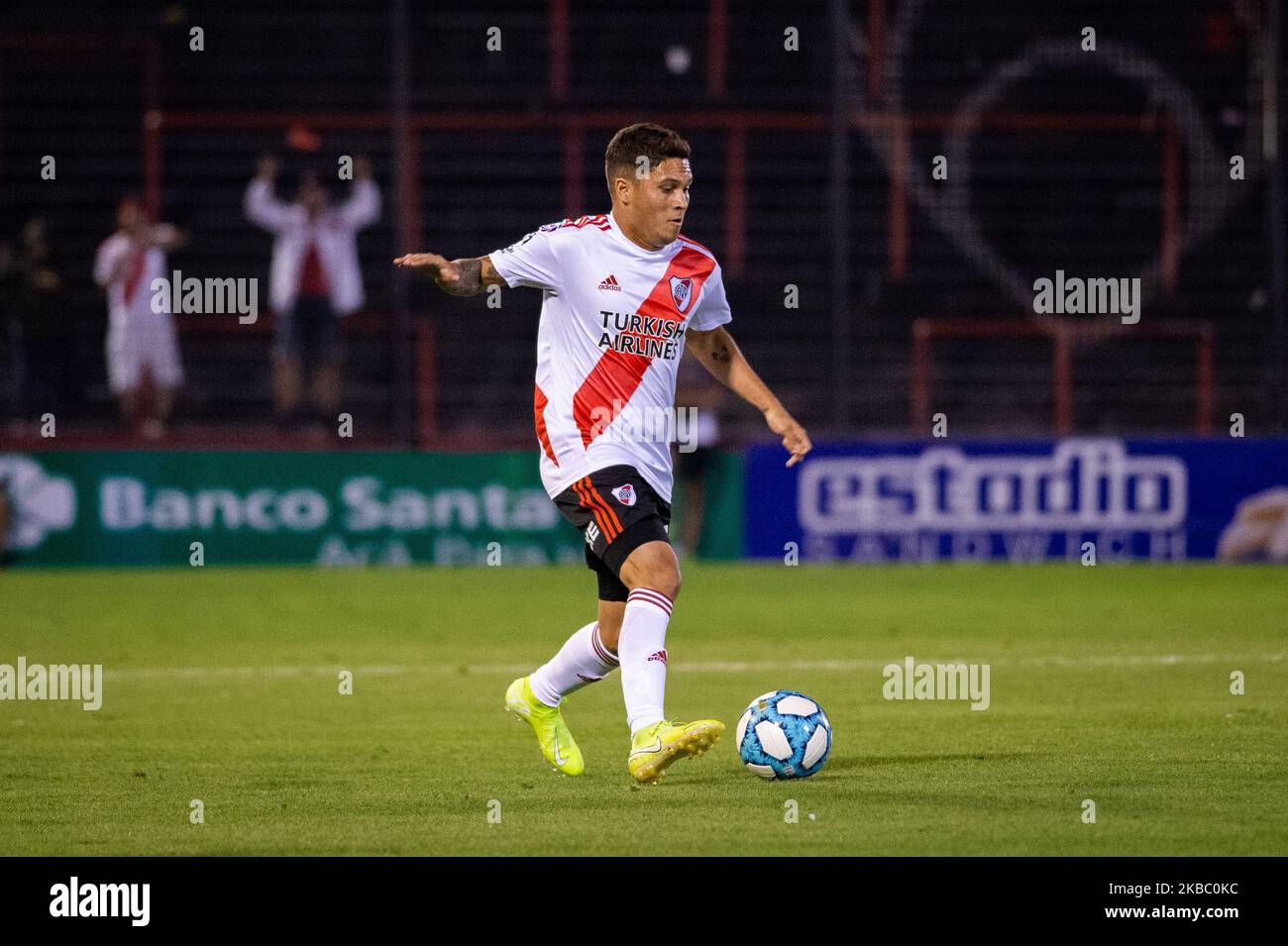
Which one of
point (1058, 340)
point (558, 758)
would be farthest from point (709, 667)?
point (1058, 340)

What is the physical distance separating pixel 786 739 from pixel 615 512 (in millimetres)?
1037

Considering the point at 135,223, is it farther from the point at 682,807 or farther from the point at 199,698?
the point at 682,807

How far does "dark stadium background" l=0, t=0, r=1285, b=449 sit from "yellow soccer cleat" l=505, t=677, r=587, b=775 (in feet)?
37.6

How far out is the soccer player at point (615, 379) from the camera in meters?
7.64

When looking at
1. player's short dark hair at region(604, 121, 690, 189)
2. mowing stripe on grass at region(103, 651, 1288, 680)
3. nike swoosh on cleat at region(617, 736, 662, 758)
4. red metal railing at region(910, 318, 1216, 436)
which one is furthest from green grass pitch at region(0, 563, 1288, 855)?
red metal railing at region(910, 318, 1216, 436)

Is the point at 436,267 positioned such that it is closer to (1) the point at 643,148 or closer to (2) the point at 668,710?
(1) the point at 643,148

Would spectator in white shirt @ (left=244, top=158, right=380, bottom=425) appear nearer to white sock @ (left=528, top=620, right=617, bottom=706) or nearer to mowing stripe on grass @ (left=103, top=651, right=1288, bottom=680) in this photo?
mowing stripe on grass @ (left=103, top=651, right=1288, bottom=680)

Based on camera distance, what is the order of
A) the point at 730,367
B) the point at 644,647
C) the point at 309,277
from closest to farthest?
1. the point at 644,647
2. the point at 730,367
3. the point at 309,277

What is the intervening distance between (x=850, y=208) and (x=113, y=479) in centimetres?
819

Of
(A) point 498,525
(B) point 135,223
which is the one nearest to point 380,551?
(A) point 498,525

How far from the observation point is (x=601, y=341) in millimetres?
7883

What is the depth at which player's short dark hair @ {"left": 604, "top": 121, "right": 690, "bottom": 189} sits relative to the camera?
25.5ft

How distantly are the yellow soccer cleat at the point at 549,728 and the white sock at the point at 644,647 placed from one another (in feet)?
1.64

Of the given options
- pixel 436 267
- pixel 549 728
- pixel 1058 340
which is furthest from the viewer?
pixel 1058 340
